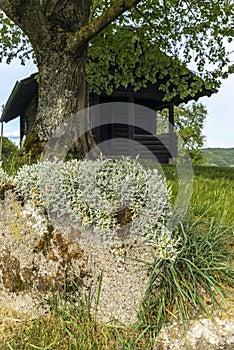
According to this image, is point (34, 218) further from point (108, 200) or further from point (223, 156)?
point (223, 156)

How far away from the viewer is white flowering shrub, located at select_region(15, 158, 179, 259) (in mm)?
2967

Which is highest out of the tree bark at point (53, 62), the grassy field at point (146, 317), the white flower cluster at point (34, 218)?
the tree bark at point (53, 62)

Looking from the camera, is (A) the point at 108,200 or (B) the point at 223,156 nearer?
(A) the point at 108,200

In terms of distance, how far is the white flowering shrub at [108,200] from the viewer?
2967mm

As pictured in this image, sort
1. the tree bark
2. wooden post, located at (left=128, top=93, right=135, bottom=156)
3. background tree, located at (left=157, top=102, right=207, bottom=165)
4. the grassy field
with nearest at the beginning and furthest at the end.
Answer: the grassy field < the tree bark < wooden post, located at (left=128, top=93, right=135, bottom=156) < background tree, located at (left=157, top=102, right=207, bottom=165)

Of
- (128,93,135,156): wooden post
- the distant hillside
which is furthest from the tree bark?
the distant hillside

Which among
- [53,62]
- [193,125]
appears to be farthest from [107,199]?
[193,125]

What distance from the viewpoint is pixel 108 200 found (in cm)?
304

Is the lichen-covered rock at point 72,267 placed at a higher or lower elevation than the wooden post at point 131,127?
lower

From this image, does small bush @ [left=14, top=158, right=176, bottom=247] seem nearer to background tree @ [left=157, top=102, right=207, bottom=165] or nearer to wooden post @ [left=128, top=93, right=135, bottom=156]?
wooden post @ [left=128, top=93, right=135, bottom=156]

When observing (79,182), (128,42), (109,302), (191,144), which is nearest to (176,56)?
(128,42)

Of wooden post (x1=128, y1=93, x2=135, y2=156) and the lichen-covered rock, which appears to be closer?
the lichen-covered rock

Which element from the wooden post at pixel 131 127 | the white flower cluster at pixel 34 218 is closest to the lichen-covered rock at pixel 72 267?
the white flower cluster at pixel 34 218

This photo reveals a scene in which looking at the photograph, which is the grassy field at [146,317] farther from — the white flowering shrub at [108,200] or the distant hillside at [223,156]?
the distant hillside at [223,156]
